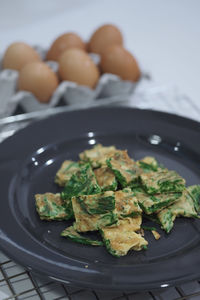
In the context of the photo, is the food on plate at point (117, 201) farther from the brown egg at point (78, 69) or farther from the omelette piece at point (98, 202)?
the brown egg at point (78, 69)

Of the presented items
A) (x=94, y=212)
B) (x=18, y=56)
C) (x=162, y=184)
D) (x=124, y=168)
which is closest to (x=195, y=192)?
(x=162, y=184)

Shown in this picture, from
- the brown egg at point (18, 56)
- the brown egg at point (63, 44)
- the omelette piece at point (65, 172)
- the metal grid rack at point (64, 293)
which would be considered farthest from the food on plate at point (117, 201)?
the brown egg at point (63, 44)

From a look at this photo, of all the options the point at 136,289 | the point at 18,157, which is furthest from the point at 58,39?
the point at 136,289

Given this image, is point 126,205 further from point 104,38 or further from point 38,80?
point 104,38

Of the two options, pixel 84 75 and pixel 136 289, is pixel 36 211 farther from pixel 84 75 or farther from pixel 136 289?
pixel 84 75

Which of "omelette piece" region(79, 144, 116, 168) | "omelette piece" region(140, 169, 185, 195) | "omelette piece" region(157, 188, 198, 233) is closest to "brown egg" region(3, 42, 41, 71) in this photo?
"omelette piece" region(79, 144, 116, 168)

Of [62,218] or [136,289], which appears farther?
[62,218]

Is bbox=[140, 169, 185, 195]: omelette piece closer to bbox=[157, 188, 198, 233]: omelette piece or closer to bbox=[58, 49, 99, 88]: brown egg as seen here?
bbox=[157, 188, 198, 233]: omelette piece
